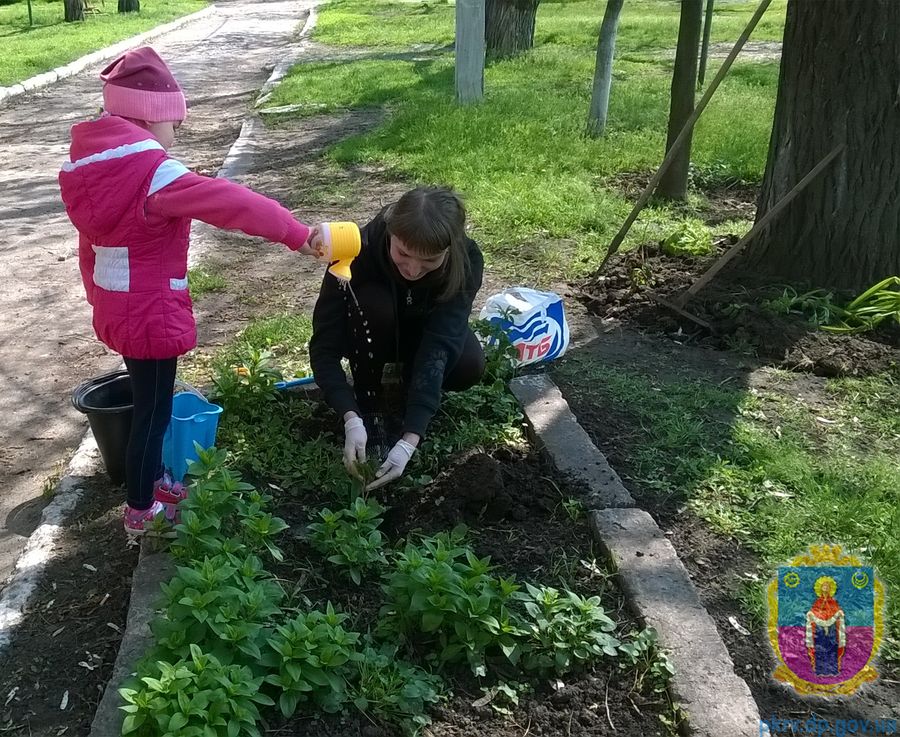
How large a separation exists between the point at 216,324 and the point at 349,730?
2869 mm

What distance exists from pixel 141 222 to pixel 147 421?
64 cm

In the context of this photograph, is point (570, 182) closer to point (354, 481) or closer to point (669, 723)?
point (354, 481)

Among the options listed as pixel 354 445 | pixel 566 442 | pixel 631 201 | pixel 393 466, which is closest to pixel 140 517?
pixel 354 445

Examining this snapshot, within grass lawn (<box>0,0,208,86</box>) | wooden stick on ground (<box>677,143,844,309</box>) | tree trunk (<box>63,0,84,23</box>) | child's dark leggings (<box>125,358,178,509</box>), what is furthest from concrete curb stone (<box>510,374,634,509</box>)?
tree trunk (<box>63,0,84,23</box>)

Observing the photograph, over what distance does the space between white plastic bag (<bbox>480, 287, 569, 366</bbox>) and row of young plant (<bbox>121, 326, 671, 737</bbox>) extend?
4.95 ft

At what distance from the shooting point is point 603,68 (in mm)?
7699

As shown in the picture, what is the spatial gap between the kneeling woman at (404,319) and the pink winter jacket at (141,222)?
555 mm

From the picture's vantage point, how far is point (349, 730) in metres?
2.14

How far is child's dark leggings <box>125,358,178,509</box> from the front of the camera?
270 cm

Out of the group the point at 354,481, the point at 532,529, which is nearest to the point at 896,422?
the point at 532,529

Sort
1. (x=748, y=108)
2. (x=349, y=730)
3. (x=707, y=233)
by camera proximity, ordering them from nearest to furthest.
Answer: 1. (x=349, y=730)
2. (x=707, y=233)
3. (x=748, y=108)

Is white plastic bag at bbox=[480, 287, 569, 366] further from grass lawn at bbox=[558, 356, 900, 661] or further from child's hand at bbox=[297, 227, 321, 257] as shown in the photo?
child's hand at bbox=[297, 227, 321, 257]

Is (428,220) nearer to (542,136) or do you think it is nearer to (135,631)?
(135,631)

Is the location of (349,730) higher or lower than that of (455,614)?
lower
